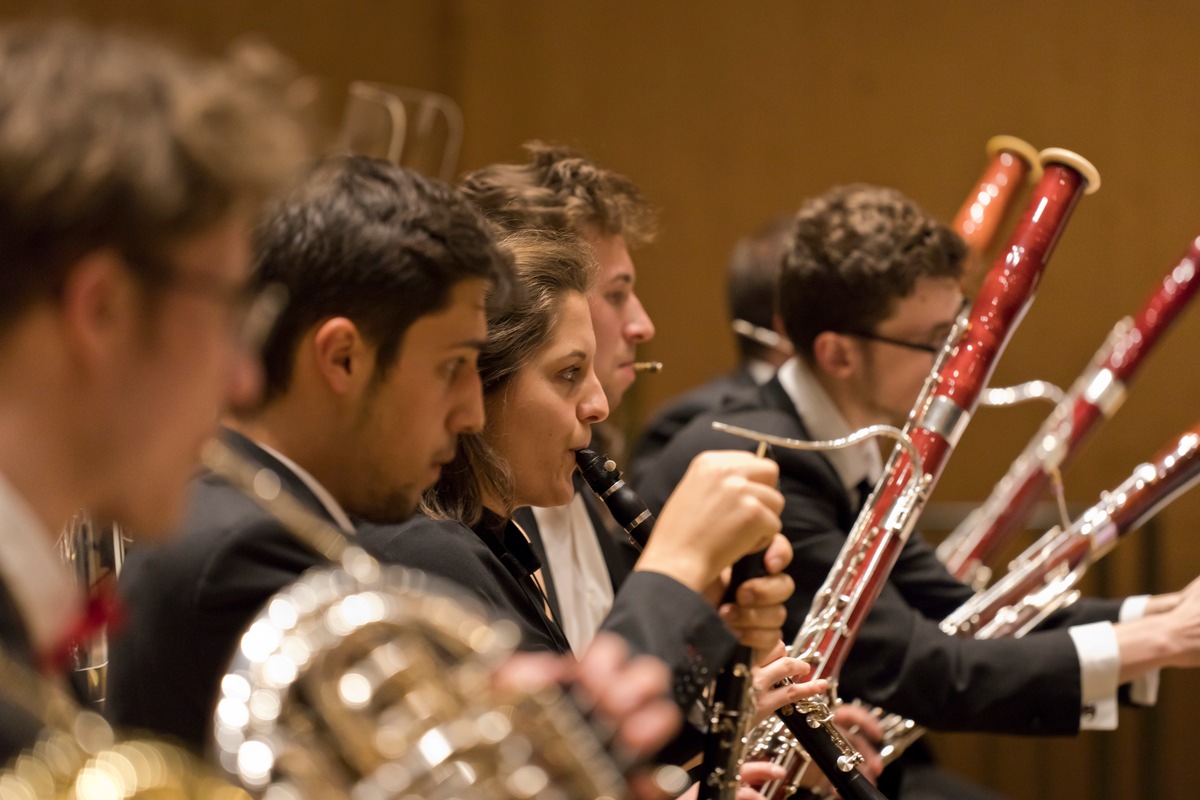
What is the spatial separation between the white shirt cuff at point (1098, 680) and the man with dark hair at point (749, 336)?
1.36m

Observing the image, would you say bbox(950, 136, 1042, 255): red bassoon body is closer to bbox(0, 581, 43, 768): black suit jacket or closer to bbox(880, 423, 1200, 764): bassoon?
bbox(880, 423, 1200, 764): bassoon

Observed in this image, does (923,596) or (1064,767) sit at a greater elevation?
(923,596)

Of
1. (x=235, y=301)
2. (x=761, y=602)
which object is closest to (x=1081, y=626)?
(x=761, y=602)

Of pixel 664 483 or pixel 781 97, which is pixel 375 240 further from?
→ pixel 781 97

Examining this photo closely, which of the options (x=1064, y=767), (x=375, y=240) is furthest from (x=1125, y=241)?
(x=375, y=240)

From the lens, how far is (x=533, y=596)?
5.23 ft

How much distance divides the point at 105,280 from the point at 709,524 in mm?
596

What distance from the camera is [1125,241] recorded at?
407cm

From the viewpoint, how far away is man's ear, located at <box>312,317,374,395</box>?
114cm

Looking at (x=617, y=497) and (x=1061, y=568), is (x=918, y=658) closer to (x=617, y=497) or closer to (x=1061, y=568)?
(x=1061, y=568)

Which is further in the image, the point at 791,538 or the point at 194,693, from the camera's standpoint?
the point at 791,538

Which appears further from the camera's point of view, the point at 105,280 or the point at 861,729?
the point at 861,729

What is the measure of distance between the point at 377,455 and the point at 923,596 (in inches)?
61.0

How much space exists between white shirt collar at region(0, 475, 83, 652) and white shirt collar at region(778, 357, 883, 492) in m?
1.61
